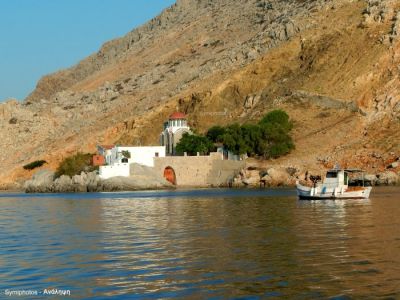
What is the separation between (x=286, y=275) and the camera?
22031mm

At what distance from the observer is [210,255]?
26.9 metres

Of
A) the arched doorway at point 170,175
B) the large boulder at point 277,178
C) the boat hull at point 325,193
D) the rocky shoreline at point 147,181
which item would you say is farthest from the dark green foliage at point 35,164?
the boat hull at point 325,193

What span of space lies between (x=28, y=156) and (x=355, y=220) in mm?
99530

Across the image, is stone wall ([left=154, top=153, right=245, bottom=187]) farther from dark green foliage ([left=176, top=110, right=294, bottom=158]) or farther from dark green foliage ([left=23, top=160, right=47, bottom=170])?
dark green foliage ([left=23, top=160, right=47, bottom=170])

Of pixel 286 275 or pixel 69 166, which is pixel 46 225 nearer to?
pixel 286 275

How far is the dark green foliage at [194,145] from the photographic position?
Result: 9981 centimetres

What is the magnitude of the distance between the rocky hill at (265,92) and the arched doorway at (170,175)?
1121cm

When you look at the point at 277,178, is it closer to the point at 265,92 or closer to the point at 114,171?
the point at 114,171

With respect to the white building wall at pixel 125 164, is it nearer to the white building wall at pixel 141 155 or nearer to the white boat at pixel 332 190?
the white building wall at pixel 141 155

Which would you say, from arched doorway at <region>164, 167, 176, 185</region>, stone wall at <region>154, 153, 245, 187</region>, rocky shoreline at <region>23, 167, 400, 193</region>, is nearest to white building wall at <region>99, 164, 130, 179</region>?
rocky shoreline at <region>23, 167, 400, 193</region>

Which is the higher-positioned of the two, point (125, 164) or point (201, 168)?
point (125, 164)

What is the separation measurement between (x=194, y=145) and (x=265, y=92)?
20.0 m

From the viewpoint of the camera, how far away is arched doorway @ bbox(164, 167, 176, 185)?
9794cm

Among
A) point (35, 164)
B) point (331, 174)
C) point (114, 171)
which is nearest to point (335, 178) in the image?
point (331, 174)
